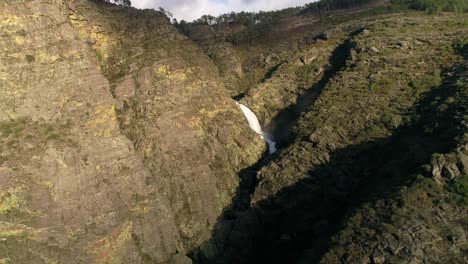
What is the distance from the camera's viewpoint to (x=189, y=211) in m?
50.4

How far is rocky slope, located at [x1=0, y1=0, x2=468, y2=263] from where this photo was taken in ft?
120

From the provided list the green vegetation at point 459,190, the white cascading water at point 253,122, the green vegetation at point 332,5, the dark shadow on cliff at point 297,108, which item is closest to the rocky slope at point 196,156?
the green vegetation at point 459,190

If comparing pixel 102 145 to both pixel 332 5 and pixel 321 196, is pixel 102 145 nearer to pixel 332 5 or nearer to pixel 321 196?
pixel 321 196

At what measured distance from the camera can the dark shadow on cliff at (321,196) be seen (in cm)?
4256

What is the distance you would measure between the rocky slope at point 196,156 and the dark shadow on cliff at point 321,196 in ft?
0.47

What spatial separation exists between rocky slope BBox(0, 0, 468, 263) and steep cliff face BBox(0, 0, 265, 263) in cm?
13

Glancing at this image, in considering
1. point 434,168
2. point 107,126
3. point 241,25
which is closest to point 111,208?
point 107,126

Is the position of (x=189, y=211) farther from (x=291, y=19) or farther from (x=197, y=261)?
(x=291, y=19)

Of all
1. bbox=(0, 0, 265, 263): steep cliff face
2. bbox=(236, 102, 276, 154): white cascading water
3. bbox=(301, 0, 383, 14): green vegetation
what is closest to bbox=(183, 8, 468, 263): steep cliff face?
bbox=(236, 102, 276, 154): white cascading water

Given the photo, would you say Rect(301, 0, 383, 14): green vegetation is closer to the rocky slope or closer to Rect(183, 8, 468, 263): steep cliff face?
Rect(183, 8, 468, 263): steep cliff face

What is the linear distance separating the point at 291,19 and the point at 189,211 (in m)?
73.3

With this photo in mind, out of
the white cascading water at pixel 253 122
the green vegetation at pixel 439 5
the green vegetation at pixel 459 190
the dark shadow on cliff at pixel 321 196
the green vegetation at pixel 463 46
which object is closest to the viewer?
the green vegetation at pixel 459 190

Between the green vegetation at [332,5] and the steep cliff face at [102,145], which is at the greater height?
the steep cliff face at [102,145]

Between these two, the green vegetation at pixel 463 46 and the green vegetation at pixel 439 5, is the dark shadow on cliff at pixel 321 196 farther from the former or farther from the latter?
the green vegetation at pixel 439 5
